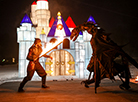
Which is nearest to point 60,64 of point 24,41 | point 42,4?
point 24,41

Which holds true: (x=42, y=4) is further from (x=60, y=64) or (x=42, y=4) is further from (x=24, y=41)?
(x=60, y=64)

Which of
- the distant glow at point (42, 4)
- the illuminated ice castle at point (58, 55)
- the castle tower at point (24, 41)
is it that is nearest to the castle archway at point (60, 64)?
the illuminated ice castle at point (58, 55)

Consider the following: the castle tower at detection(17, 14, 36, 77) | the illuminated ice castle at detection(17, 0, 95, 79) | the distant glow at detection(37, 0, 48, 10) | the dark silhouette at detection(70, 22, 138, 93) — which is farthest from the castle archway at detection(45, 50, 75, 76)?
the dark silhouette at detection(70, 22, 138, 93)

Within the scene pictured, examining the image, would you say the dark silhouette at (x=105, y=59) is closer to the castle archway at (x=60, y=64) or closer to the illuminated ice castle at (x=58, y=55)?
the illuminated ice castle at (x=58, y=55)

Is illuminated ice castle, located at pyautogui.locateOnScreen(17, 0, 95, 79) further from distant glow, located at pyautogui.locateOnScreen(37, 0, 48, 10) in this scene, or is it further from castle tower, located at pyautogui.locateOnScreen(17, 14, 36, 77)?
distant glow, located at pyautogui.locateOnScreen(37, 0, 48, 10)

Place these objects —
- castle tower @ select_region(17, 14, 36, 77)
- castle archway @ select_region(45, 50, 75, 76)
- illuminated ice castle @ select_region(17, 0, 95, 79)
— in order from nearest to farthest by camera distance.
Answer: illuminated ice castle @ select_region(17, 0, 95, 79) → castle tower @ select_region(17, 14, 36, 77) → castle archway @ select_region(45, 50, 75, 76)

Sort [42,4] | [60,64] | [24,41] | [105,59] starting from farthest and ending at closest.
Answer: [42,4] < [60,64] < [24,41] < [105,59]

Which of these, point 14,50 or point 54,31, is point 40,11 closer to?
point 54,31

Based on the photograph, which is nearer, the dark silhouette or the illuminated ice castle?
the dark silhouette

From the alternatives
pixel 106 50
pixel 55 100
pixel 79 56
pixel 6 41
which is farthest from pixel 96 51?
pixel 6 41

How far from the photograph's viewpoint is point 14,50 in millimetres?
42531

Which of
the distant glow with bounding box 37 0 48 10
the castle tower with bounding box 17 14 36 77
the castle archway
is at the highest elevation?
the distant glow with bounding box 37 0 48 10

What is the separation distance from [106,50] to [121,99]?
185 cm

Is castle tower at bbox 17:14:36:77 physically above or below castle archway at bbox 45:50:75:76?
above
